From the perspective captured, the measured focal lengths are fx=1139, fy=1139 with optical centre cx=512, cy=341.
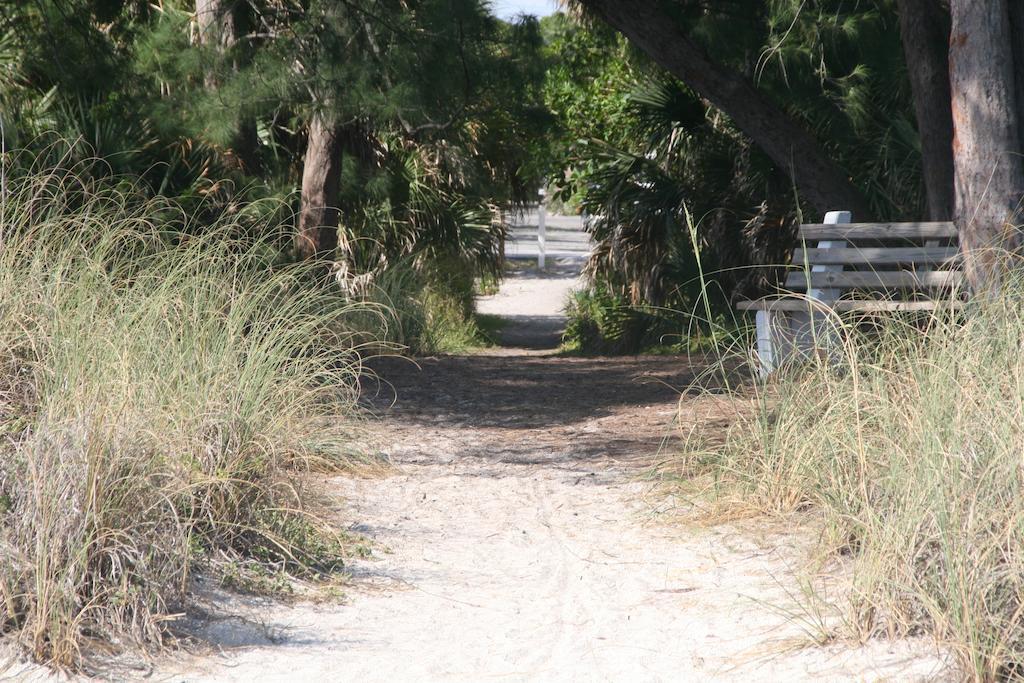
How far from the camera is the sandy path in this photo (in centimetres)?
345

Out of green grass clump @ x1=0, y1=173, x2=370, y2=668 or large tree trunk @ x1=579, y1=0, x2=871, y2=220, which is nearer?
green grass clump @ x1=0, y1=173, x2=370, y2=668

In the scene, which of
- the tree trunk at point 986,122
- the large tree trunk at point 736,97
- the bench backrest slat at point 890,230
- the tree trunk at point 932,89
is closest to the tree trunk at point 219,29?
the large tree trunk at point 736,97

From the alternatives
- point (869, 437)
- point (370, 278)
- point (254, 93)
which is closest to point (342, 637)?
point (869, 437)

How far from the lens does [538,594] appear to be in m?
4.20

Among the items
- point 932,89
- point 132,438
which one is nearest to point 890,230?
point 932,89

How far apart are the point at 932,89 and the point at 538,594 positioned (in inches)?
211

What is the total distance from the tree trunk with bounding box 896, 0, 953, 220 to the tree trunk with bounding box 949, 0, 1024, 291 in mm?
1349

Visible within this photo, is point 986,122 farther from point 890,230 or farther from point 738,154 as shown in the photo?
point 738,154

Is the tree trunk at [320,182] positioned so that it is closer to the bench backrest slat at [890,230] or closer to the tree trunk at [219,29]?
the tree trunk at [219,29]

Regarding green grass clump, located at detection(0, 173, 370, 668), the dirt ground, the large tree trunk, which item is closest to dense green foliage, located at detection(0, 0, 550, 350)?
the large tree trunk

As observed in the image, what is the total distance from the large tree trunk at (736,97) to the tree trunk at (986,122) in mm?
1855

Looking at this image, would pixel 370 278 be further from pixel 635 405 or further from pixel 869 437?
pixel 869 437

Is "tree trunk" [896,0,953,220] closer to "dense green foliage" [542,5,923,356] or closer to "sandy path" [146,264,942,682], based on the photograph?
"dense green foliage" [542,5,923,356]

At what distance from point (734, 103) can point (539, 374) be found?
2.94 meters
